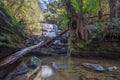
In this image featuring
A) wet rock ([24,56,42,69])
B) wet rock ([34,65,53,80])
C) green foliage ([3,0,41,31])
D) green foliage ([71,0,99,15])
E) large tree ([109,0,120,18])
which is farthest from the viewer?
green foliage ([3,0,41,31])

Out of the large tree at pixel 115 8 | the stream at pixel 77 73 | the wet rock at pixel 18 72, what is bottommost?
the stream at pixel 77 73

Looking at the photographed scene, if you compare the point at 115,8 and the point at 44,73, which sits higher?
the point at 115,8

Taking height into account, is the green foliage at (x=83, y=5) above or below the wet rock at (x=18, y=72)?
above

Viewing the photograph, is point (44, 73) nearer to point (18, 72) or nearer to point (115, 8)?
point (18, 72)

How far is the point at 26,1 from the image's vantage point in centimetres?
1430

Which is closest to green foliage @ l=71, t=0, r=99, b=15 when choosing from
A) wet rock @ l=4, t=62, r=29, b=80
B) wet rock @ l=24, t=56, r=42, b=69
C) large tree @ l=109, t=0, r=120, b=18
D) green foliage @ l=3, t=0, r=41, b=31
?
large tree @ l=109, t=0, r=120, b=18

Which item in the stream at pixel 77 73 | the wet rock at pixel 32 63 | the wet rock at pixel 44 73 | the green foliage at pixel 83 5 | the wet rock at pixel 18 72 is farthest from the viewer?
the green foliage at pixel 83 5

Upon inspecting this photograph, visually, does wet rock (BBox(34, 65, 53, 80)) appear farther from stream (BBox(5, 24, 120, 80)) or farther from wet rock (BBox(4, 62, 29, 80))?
wet rock (BBox(4, 62, 29, 80))

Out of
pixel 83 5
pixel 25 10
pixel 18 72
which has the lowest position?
pixel 18 72

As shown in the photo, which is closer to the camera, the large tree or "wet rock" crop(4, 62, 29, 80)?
"wet rock" crop(4, 62, 29, 80)

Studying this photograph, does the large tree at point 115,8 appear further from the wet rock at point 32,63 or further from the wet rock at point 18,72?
the wet rock at point 18,72

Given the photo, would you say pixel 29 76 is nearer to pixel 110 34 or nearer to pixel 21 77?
pixel 21 77

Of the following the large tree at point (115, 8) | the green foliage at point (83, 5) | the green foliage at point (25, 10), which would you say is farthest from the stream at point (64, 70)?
the green foliage at point (25, 10)

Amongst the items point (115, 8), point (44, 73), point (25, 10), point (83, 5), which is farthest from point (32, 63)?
point (25, 10)
